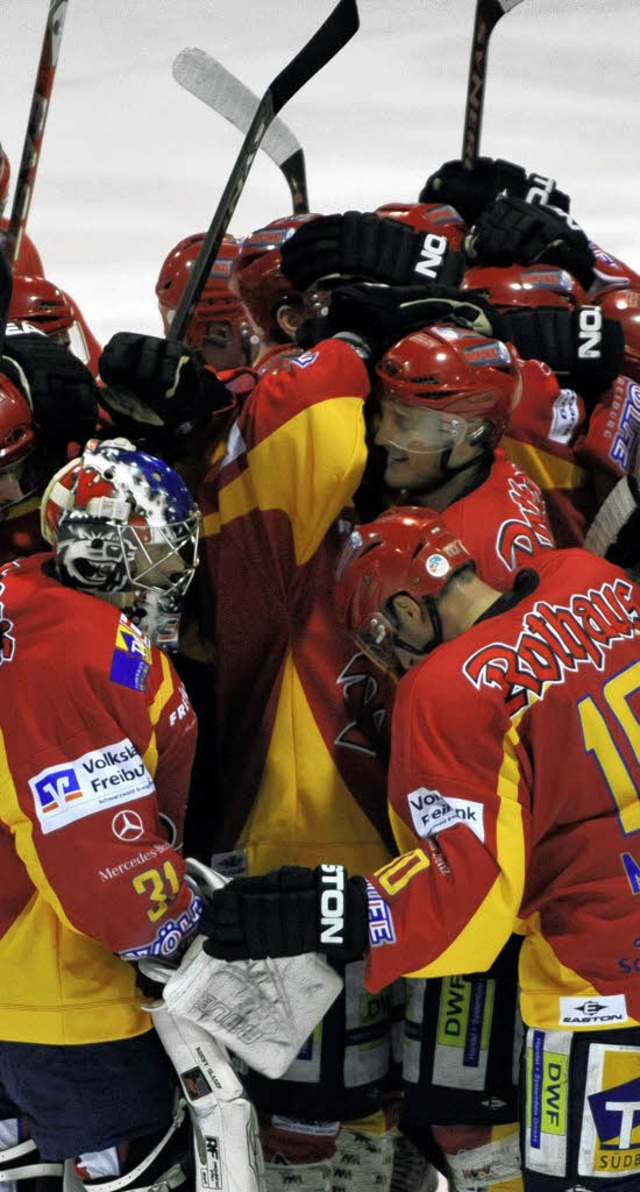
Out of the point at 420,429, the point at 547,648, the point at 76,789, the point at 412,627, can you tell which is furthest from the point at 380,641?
the point at 76,789

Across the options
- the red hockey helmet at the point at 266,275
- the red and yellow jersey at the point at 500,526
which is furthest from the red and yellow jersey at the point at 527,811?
the red hockey helmet at the point at 266,275

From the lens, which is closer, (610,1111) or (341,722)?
(610,1111)

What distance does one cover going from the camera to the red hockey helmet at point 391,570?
6.98 feet

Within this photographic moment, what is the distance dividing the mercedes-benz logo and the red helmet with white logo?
603 millimetres

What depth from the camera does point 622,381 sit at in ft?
8.91

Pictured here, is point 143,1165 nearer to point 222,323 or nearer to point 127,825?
point 127,825

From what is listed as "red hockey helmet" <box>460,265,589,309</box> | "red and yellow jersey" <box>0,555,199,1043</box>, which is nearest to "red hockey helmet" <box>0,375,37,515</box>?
"red and yellow jersey" <box>0,555,199,1043</box>

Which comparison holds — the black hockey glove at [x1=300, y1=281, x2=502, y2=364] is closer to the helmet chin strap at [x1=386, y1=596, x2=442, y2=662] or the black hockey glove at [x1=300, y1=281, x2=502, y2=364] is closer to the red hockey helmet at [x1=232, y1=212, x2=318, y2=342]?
the red hockey helmet at [x1=232, y1=212, x2=318, y2=342]

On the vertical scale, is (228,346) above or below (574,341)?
below

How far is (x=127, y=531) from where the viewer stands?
214 cm

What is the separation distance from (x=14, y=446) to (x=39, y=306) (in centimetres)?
74

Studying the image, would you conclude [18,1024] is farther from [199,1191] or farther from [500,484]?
[500,484]

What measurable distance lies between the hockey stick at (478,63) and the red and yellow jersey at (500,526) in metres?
1.25

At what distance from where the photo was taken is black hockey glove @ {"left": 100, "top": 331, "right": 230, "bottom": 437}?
92.7 inches
